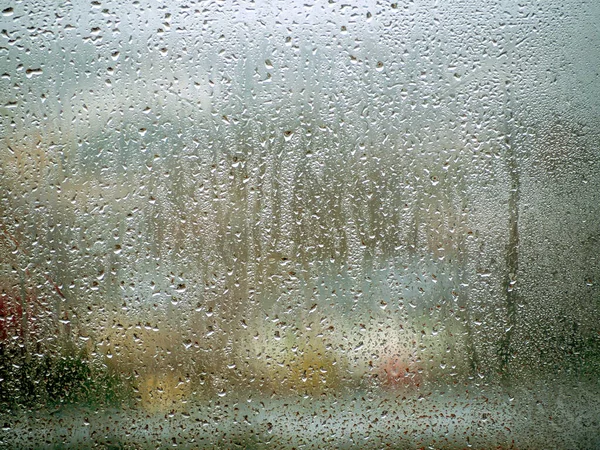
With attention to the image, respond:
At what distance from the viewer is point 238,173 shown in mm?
983

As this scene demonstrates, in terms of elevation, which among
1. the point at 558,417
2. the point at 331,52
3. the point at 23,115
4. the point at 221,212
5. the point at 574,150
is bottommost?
the point at 558,417

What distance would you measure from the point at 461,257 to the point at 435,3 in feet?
1.84

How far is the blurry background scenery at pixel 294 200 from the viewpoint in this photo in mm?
956

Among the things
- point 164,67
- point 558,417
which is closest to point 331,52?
point 164,67

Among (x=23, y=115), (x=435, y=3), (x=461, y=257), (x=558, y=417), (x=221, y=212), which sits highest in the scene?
(x=435, y=3)

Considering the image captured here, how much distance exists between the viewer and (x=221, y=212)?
0.98 metres

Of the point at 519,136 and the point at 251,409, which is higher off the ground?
the point at 519,136

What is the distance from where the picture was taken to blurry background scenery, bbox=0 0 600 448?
956mm

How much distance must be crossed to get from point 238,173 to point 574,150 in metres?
0.76

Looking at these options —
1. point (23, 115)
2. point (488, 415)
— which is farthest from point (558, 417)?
point (23, 115)

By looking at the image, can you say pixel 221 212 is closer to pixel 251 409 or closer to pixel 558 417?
pixel 251 409

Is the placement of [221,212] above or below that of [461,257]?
above

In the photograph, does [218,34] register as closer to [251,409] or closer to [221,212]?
[221,212]

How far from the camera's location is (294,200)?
39.0 inches
